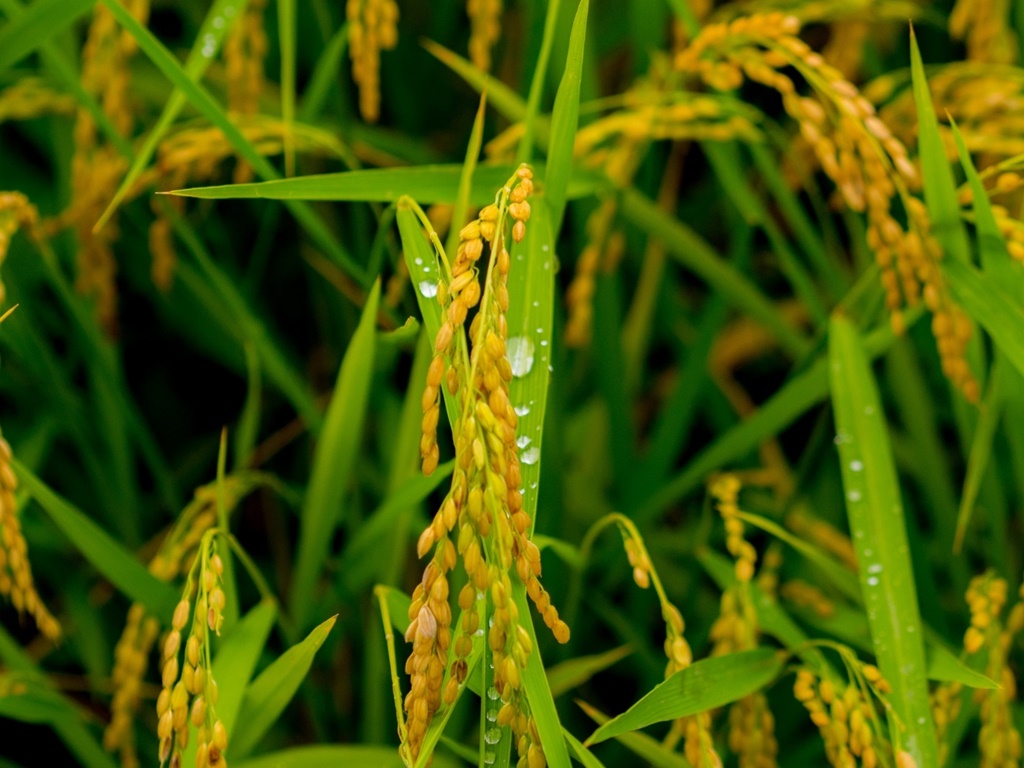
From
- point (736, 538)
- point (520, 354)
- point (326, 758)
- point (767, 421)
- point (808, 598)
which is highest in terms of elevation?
point (520, 354)

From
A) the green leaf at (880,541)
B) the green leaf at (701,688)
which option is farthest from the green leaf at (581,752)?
the green leaf at (880,541)

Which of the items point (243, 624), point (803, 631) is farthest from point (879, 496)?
point (243, 624)

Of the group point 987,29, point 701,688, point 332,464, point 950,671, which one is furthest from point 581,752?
point 987,29

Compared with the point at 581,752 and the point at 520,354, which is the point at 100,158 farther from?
the point at 581,752

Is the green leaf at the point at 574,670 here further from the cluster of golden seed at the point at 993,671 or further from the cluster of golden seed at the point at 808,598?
the cluster of golden seed at the point at 993,671

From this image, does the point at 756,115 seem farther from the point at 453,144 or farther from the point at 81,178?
the point at 81,178

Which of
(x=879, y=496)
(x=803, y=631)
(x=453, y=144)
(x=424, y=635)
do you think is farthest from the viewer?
(x=453, y=144)
